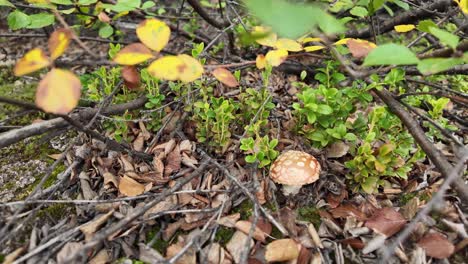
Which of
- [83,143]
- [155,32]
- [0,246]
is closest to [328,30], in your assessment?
[155,32]

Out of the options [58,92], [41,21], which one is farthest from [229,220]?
[41,21]

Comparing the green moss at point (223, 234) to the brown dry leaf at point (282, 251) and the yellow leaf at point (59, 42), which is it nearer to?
the brown dry leaf at point (282, 251)

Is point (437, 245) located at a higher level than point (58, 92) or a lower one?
lower

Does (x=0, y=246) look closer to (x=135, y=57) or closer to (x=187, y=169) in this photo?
(x=187, y=169)

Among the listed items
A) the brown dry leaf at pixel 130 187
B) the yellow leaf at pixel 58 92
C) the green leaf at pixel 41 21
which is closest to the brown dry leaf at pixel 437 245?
the brown dry leaf at pixel 130 187

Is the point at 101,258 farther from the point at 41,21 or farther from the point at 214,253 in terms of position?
the point at 41,21
